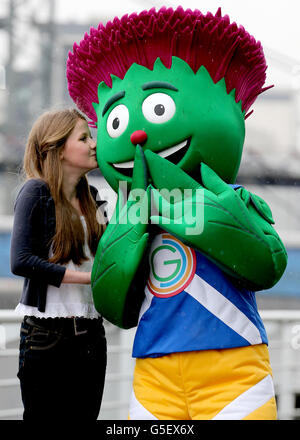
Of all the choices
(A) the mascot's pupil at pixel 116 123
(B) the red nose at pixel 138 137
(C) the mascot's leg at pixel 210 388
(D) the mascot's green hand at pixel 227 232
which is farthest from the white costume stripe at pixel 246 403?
(A) the mascot's pupil at pixel 116 123

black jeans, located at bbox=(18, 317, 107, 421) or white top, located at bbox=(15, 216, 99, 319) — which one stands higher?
white top, located at bbox=(15, 216, 99, 319)

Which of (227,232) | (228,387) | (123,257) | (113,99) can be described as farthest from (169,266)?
(113,99)

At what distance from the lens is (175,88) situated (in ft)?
7.18

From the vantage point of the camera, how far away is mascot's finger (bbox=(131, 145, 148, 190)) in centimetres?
219

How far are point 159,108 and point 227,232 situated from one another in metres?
0.56

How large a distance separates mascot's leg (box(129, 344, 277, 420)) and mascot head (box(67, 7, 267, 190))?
2.37ft

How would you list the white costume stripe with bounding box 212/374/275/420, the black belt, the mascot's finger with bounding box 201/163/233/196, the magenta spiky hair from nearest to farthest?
1. the white costume stripe with bounding box 212/374/275/420
2. the mascot's finger with bounding box 201/163/233/196
3. the magenta spiky hair
4. the black belt

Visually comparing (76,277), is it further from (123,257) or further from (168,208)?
(168,208)

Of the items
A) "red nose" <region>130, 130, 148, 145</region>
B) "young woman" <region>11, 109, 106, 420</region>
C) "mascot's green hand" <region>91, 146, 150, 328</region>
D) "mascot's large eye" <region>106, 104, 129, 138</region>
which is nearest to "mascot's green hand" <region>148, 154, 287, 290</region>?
"mascot's green hand" <region>91, 146, 150, 328</region>

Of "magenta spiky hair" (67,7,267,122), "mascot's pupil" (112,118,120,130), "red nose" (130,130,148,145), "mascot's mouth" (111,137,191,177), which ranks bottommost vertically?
"mascot's mouth" (111,137,191,177)

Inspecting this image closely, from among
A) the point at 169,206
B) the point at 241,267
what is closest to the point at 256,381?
the point at 241,267

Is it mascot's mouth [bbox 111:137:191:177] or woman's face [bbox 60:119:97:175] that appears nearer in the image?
mascot's mouth [bbox 111:137:191:177]

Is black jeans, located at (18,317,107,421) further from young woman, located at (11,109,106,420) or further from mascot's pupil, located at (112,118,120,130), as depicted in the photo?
mascot's pupil, located at (112,118,120,130)
